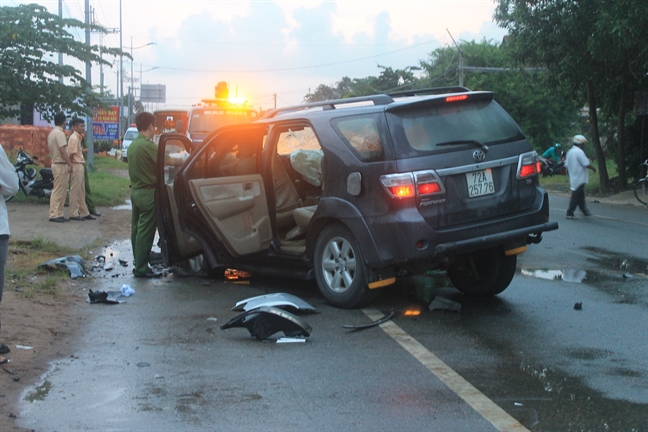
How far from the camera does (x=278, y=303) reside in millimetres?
6945

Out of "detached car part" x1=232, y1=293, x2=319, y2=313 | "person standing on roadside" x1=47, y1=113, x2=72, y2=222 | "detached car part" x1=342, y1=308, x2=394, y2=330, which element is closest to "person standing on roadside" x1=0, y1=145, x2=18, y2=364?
"detached car part" x1=232, y1=293, x2=319, y2=313

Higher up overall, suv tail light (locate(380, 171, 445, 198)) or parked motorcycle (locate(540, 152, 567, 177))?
suv tail light (locate(380, 171, 445, 198))

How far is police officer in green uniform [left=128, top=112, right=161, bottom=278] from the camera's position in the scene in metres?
9.13

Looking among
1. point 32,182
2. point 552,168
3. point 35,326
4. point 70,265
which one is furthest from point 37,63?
point 552,168

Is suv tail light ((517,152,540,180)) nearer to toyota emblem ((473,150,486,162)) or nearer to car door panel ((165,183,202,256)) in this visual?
toyota emblem ((473,150,486,162))

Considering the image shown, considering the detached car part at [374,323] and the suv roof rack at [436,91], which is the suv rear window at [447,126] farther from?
the detached car part at [374,323]

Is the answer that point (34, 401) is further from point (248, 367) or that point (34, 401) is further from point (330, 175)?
point (330, 175)

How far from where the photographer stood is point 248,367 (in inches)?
212

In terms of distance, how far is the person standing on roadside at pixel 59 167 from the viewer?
14398 mm

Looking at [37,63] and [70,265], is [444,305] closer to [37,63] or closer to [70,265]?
[70,265]

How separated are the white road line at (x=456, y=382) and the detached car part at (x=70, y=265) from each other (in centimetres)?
425

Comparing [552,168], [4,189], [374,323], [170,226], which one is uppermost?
[4,189]

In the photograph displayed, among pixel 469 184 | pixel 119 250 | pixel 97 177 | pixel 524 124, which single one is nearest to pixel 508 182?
pixel 469 184

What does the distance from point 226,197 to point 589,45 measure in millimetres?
14067
